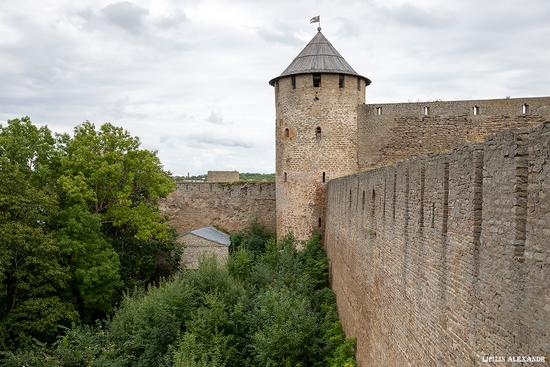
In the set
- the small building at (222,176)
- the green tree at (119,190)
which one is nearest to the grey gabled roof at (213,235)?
the green tree at (119,190)

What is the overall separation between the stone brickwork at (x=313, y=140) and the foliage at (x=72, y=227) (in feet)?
18.4

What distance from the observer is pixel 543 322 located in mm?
3637

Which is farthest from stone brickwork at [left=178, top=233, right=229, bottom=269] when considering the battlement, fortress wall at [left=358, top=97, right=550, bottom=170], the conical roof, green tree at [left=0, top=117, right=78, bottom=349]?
the battlement

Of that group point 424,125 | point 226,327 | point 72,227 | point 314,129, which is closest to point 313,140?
point 314,129

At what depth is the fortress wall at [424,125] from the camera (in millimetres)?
21859

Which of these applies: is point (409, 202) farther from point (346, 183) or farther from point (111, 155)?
point (111, 155)

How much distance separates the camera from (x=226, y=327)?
15.9 meters

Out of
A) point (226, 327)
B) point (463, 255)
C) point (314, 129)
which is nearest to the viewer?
point (463, 255)

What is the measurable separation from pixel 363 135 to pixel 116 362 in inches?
497

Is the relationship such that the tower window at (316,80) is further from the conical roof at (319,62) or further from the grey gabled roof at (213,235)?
the grey gabled roof at (213,235)

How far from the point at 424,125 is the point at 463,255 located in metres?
18.4

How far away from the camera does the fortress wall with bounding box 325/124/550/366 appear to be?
12.7ft

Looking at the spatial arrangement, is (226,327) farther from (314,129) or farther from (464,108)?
(464,108)

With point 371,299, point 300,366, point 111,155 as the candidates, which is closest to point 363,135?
point 111,155
